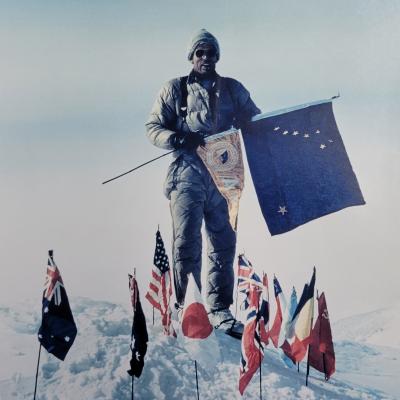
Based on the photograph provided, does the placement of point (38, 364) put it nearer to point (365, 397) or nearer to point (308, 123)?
point (365, 397)

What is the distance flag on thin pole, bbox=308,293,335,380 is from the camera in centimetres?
1009

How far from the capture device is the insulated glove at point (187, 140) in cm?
1116

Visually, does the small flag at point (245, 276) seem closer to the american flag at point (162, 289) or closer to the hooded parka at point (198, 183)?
the hooded parka at point (198, 183)

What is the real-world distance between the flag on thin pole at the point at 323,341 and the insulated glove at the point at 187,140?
9.56 feet

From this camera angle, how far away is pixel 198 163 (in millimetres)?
11195

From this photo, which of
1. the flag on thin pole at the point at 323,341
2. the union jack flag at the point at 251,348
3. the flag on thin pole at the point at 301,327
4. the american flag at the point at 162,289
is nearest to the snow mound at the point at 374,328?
the flag on thin pole at the point at 323,341

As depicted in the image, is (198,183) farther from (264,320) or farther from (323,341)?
(323,341)

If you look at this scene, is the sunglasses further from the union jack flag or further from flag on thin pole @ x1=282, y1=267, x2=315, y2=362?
the union jack flag

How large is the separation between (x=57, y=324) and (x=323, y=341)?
11.6ft

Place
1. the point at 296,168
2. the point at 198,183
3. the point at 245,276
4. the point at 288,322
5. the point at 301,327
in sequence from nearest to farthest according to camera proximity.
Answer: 1. the point at 301,327
2. the point at 288,322
3. the point at 245,276
4. the point at 198,183
5. the point at 296,168

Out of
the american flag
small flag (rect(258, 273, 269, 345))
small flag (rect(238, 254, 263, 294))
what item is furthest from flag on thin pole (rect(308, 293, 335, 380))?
the american flag

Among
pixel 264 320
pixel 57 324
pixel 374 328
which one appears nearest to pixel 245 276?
pixel 264 320

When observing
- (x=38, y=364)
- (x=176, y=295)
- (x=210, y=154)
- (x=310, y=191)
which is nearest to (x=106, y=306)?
(x=176, y=295)

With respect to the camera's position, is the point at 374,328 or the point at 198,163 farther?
the point at 374,328
